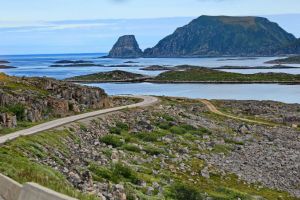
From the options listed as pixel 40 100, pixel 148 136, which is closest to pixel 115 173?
pixel 148 136

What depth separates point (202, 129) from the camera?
61.4 m

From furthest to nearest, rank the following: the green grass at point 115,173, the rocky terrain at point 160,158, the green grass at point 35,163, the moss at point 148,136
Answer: the moss at point 148,136 → the green grass at point 115,173 → the rocky terrain at point 160,158 → the green grass at point 35,163

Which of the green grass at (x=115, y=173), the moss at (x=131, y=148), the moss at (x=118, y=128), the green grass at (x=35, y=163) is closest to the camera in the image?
the green grass at (x=35, y=163)

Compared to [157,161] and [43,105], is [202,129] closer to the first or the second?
[43,105]

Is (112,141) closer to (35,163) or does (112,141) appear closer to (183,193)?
(183,193)

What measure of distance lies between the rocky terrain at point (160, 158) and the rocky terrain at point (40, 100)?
14.1ft

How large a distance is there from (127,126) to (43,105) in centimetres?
853

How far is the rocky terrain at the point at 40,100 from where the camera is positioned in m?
46.8

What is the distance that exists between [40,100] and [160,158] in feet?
59.5

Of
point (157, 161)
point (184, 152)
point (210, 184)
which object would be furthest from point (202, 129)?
point (210, 184)

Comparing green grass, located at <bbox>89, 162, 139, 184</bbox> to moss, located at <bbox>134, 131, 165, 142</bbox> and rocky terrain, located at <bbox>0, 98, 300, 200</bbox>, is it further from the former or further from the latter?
moss, located at <bbox>134, 131, 165, 142</bbox>

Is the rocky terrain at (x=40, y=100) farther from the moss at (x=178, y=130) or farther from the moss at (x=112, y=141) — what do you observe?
the moss at (x=178, y=130)

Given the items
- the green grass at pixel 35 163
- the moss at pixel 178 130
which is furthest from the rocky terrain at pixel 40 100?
the moss at pixel 178 130

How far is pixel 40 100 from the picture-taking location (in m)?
54.4
